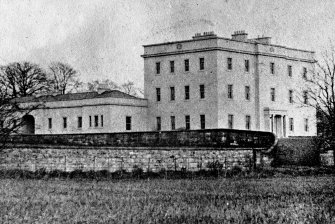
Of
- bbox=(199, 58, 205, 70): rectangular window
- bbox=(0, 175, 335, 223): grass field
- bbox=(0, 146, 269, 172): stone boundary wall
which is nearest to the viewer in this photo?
bbox=(0, 175, 335, 223): grass field

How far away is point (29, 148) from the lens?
38.2m

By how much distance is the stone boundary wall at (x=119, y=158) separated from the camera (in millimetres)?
34469

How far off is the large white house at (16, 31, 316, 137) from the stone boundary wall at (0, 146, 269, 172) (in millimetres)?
14235

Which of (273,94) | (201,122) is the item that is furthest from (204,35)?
(273,94)

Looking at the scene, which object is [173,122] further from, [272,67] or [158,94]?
[272,67]

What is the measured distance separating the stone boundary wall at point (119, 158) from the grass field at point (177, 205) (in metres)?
9.82

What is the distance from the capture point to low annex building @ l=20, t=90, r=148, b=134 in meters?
52.4

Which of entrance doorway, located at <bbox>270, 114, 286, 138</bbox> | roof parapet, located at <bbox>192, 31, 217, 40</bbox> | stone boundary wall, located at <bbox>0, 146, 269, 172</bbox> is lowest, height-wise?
stone boundary wall, located at <bbox>0, 146, 269, 172</bbox>

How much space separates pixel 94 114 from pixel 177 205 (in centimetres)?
3710

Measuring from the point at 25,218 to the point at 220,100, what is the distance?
37.6 m

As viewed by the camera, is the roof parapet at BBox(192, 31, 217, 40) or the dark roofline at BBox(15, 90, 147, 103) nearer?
the roof parapet at BBox(192, 31, 217, 40)

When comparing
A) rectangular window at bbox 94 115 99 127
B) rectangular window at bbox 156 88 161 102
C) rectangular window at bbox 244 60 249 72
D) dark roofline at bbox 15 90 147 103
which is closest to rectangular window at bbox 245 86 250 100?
rectangular window at bbox 244 60 249 72

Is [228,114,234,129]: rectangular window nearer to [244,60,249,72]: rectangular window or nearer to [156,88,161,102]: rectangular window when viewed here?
[244,60,249,72]: rectangular window

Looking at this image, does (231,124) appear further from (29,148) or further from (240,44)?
(29,148)
